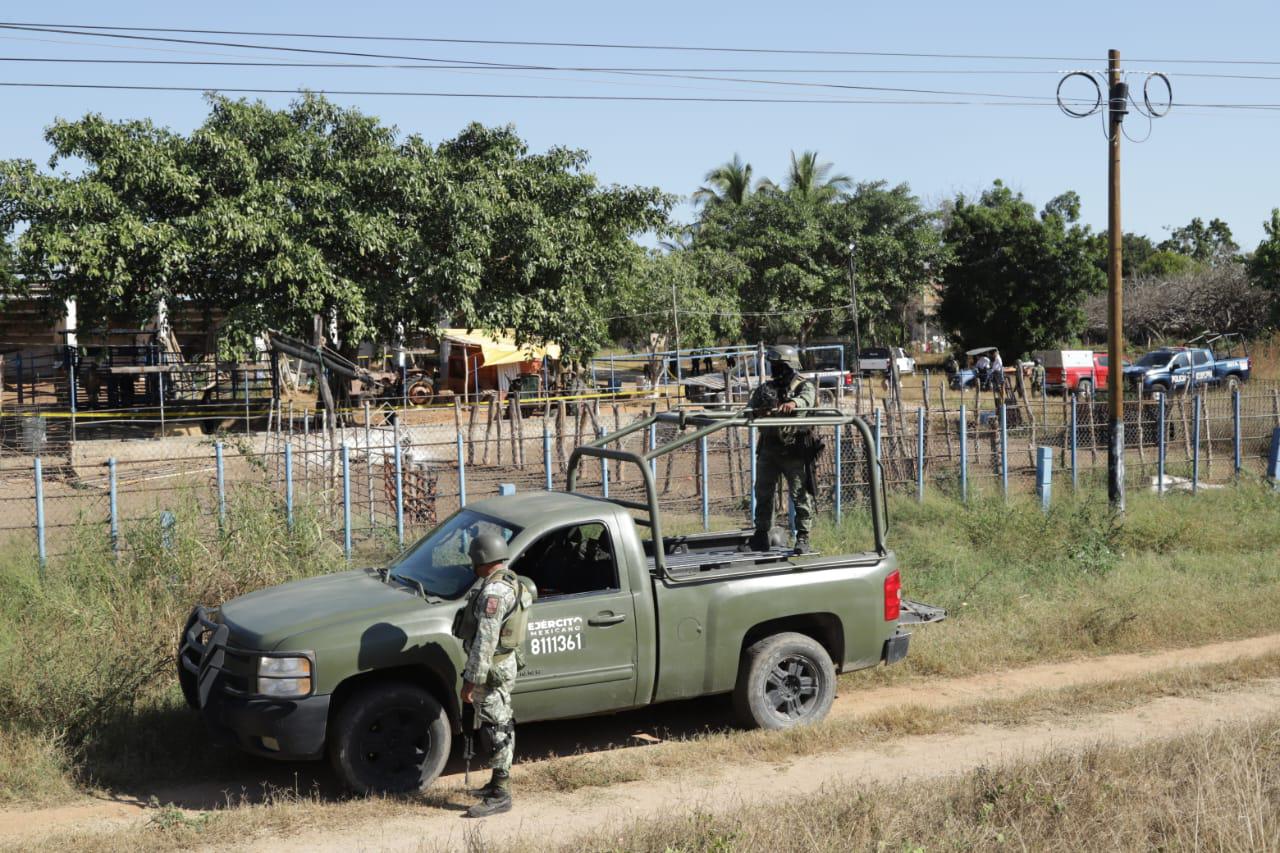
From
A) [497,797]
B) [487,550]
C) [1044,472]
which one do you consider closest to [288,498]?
[487,550]

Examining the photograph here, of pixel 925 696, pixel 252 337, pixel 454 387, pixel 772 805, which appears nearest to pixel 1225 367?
pixel 454 387

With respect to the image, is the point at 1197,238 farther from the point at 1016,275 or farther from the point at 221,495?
the point at 221,495

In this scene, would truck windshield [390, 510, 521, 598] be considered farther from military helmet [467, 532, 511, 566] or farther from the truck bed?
the truck bed

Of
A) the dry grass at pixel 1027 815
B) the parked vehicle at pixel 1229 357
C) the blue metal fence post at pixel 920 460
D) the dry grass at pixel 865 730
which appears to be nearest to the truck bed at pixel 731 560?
the dry grass at pixel 865 730

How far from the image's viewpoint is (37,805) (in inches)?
249

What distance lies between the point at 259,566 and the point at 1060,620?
6.83 m

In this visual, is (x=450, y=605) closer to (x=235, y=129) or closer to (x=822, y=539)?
(x=822, y=539)

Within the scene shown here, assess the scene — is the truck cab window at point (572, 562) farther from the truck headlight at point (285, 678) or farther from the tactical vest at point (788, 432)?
the tactical vest at point (788, 432)

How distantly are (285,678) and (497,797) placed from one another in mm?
1283

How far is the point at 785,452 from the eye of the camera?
9.02 metres

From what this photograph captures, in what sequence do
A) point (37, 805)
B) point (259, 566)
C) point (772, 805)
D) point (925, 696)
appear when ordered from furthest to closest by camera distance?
point (259, 566), point (925, 696), point (37, 805), point (772, 805)

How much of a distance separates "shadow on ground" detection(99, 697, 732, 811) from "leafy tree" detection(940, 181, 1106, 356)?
42974mm

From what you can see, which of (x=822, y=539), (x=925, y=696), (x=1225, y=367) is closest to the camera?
(x=925, y=696)

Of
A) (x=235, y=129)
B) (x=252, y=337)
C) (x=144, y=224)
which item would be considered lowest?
(x=252, y=337)
